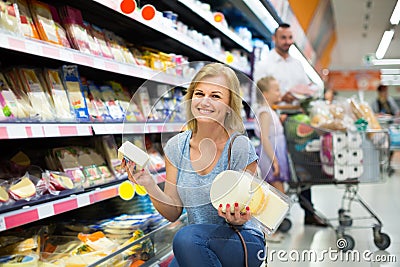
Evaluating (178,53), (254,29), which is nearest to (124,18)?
(178,53)

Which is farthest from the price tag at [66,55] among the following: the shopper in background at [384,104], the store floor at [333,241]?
the shopper in background at [384,104]

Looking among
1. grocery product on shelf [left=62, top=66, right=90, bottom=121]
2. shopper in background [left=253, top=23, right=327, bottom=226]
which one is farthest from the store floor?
grocery product on shelf [left=62, top=66, right=90, bottom=121]

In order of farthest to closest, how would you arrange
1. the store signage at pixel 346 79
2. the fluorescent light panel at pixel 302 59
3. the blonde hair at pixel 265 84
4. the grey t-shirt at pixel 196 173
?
the store signage at pixel 346 79 < the fluorescent light panel at pixel 302 59 < the blonde hair at pixel 265 84 < the grey t-shirt at pixel 196 173

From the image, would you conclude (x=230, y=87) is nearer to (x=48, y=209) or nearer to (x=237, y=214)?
(x=237, y=214)

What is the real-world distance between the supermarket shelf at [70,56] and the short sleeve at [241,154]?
0.97 ft

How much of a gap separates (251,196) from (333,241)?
2.21 meters

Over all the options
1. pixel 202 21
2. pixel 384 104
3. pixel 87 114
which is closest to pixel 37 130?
pixel 87 114

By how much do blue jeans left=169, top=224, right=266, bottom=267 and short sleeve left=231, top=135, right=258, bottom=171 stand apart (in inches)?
8.5

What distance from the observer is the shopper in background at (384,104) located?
8398 millimetres

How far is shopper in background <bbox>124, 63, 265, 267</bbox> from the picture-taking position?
1.48m

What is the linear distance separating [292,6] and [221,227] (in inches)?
199

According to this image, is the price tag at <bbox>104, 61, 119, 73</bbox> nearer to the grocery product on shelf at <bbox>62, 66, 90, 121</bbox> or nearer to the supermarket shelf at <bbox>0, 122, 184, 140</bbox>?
the grocery product on shelf at <bbox>62, 66, 90, 121</bbox>

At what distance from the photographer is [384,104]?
8500 millimetres

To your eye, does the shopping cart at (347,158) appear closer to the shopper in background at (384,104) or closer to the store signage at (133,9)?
the store signage at (133,9)
